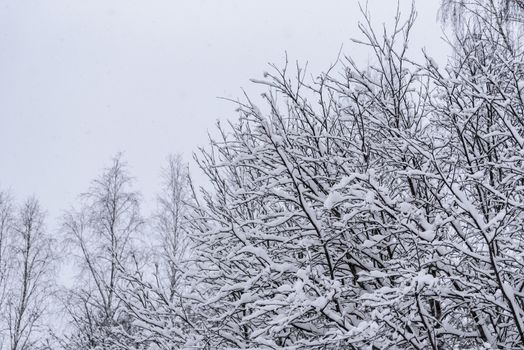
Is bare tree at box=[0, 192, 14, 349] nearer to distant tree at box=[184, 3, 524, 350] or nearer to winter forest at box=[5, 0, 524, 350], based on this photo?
winter forest at box=[5, 0, 524, 350]

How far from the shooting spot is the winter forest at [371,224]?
107 inches

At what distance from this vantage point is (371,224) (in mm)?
3652

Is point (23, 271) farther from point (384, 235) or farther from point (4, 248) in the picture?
point (384, 235)

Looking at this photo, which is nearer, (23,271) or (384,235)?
(384,235)

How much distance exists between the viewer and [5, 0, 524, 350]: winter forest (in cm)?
272

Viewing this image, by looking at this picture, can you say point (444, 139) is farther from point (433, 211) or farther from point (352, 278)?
point (352, 278)

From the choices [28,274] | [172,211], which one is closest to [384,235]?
[172,211]

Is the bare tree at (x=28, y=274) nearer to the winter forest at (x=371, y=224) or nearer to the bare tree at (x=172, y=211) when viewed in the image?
the bare tree at (x=172, y=211)

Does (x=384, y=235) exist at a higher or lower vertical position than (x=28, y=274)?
lower

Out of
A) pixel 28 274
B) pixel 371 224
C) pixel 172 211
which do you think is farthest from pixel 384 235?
pixel 28 274

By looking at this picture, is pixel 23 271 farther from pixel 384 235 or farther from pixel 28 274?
pixel 384 235

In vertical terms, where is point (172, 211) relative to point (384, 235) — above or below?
above

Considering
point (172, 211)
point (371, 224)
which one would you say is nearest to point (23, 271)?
point (172, 211)

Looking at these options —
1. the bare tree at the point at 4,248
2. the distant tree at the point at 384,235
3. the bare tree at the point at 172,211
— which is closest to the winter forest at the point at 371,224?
the distant tree at the point at 384,235
